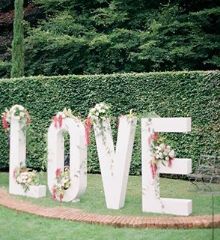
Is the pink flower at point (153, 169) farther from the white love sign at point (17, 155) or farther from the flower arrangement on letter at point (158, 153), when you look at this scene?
the white love sign at point (17, 155)

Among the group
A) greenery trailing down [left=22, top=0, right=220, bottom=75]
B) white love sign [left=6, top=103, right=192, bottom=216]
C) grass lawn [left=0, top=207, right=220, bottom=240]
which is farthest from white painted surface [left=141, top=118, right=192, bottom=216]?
greenery trailing down [left=22, top=0, right=220, bottom=75]

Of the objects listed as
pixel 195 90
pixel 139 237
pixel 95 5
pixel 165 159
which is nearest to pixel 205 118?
pixel 195 90

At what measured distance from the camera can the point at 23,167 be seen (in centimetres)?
970

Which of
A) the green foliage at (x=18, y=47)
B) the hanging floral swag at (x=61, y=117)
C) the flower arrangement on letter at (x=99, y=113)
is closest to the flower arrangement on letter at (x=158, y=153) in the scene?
the flower arrangement on letter at (x=99, y=113)

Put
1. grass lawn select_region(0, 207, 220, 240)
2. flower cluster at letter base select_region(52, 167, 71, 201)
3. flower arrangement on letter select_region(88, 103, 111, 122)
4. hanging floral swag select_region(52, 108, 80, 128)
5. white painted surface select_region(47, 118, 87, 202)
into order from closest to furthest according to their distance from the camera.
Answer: grass lawn select_region(0, 207, 220, 240), flower arrangement on letter select_region(88, 103, 111, 122), white painted surface select_region(47, 118, 87, 202), flower cluster at letter base select_region(52, 167, 71, 201), hanging floral swag select_region(52, 108, 80, 128)

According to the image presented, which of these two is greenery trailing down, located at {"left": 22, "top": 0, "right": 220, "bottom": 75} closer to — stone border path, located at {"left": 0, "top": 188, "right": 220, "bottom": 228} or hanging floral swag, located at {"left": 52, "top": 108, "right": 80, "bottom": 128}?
hanging floral swag, located at {"left": 52, "top": 108, "right": 80, "bottom": 128}

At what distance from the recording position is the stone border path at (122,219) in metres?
6.88

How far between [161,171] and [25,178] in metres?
3.14

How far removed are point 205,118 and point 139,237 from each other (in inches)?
218

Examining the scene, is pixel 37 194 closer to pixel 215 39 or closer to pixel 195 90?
pixel 195 90

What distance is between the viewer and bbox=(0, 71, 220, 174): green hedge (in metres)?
11.4

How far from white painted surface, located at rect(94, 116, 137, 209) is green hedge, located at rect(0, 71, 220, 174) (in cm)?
274

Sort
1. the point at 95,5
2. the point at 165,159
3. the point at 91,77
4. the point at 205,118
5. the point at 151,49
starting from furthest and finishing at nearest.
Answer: the point at 95,5
the point at 151,49
the point at 91,77
the point at 205,118
the point at 165,159

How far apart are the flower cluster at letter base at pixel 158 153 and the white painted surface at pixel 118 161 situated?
1.59ft
